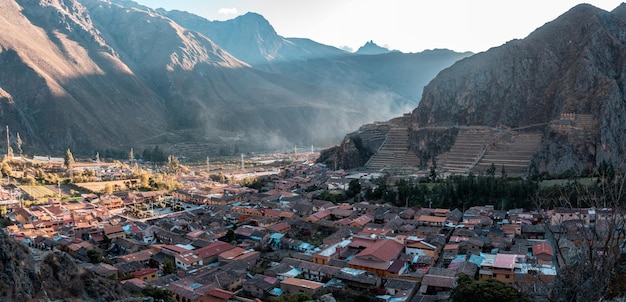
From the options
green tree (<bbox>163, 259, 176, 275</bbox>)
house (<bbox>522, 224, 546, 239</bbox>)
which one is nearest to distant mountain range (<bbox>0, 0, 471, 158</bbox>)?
green tree (<bbox>163, 259, 176, 275</bbox>)

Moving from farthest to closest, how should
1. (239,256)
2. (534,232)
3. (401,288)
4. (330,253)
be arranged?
(534,232), (239,256), (330,253), (401,288)

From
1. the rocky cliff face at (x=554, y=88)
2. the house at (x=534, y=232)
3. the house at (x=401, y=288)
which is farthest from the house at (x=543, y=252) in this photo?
the rocky cliff face at (x=554, y=88)

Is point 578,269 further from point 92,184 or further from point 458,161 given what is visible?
point 92,184

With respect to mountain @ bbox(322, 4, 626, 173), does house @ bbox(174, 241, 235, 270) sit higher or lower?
lower

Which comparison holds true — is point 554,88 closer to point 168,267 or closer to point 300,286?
point 300,286

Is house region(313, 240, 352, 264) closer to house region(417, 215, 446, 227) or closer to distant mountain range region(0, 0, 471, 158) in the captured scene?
house region(417, 215, 446, 227)

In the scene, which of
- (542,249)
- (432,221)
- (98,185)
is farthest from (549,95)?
(98,185)

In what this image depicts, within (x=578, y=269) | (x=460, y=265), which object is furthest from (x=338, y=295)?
(x=578, y=269)
